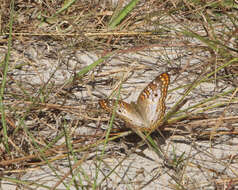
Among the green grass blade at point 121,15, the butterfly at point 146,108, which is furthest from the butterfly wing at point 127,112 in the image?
the green grass blade at point 121,15

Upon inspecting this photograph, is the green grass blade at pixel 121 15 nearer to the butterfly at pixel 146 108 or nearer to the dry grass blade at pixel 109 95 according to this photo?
the dry grass blade at pixel 109 95

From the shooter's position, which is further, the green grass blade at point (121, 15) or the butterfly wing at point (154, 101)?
the green grass blade at point (121, 15)

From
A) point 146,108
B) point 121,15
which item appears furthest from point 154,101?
point 121,15

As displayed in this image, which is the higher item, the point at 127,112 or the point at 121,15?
the point at 121,15

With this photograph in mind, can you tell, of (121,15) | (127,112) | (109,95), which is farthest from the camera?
(121,15)

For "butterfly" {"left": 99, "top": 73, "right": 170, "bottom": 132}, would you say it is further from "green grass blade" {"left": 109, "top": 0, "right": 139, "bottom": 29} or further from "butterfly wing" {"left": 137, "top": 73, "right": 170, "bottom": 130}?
"green grass blade" {"left": 109, "top": 0, "right": 139, "bottom": 29}

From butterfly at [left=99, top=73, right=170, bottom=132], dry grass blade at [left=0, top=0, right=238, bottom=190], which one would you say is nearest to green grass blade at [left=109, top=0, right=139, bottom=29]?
dry grass blade at [left=0, top=0, right=238, bottom=190]

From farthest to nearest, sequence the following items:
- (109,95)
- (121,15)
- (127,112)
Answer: (121,15) → (109,95) → (127,112)

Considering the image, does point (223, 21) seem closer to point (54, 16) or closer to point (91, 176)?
point (54, 16)

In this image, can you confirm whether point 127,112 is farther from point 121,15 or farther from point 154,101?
point 121,15
